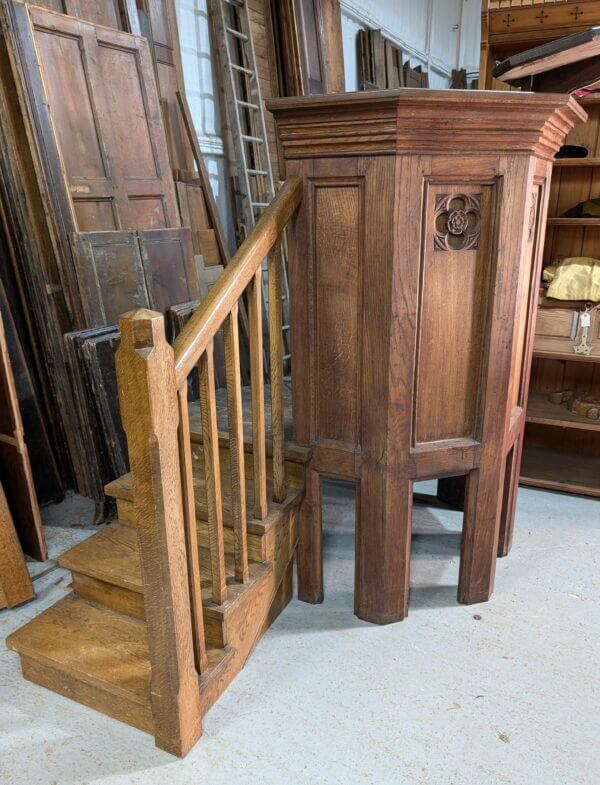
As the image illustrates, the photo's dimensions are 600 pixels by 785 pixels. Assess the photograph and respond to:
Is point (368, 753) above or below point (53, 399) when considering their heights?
Result: below

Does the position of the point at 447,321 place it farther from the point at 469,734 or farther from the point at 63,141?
the point at 63,141

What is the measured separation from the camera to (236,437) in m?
1.60

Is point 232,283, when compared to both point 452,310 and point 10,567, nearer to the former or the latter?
point 452,310

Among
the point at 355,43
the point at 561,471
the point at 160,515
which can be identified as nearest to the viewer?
the point at 160,515

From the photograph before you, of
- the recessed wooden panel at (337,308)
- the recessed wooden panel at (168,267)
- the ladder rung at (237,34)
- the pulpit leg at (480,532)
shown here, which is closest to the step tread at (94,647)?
the recessed wooden panel at (337,308)

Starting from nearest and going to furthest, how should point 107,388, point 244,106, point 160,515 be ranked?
point 160,515
point 107,388
point 244,106

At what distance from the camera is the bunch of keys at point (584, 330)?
8.58ft

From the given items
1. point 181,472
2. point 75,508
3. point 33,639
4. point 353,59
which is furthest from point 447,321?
point 353,59

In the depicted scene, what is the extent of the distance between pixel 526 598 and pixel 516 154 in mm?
1531

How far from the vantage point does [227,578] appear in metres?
1.77

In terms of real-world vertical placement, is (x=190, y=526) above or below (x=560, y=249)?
below

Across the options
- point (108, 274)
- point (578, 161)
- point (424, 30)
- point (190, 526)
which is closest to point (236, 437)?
point (190, 526)

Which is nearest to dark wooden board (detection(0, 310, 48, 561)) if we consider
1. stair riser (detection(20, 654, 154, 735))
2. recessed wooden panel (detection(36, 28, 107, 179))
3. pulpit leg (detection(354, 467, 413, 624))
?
stair riser (detection(20, 654, 154, 735))

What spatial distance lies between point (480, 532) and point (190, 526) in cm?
108
